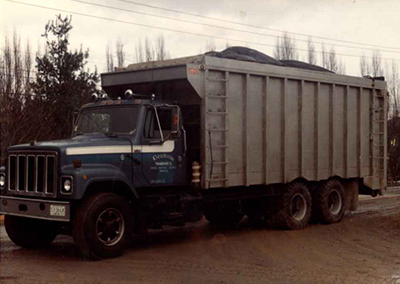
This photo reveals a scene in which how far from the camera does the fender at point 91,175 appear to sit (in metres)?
8.43

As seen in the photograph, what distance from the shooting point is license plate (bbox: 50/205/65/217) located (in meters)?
8.42

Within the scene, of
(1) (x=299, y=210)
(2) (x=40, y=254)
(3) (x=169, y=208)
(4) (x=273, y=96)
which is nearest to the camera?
(2) (x=40, y=254)

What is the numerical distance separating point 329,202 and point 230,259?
521 centimetres

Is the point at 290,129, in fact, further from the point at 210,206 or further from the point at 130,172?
the point at 130,172

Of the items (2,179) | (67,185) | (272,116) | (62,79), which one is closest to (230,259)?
(67,185)

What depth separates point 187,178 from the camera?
10297 mm

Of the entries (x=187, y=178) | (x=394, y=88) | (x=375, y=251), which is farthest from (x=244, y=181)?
(x=394, y=88)

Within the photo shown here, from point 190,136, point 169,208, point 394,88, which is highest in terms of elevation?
point 394,88

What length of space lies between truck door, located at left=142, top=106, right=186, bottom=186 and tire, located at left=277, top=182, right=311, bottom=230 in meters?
2.87

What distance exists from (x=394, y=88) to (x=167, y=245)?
3076cm

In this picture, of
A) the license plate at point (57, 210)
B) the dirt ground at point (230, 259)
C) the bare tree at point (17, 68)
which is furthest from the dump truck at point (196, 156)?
the bare tree at point (17, 68)

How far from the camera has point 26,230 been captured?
9625mm

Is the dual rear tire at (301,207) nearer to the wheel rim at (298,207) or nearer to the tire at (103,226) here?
the wheel rim at (298,207)

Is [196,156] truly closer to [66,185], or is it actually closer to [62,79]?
[66,185]
